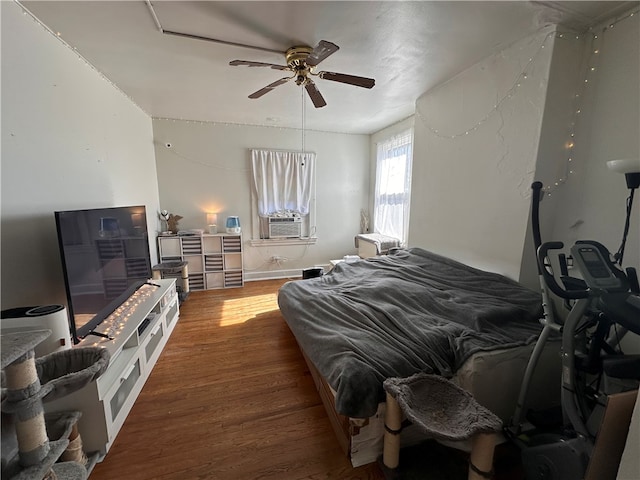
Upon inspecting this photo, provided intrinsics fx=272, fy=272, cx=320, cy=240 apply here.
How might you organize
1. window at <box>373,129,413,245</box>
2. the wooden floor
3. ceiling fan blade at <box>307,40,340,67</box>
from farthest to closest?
window at <box>373,129,413,245</box> < ceiling fan blade at <box>307,40,340,67</box> < the wooden floor

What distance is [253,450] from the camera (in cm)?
145

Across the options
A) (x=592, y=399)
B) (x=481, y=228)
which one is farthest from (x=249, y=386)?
(x=481, y=228)

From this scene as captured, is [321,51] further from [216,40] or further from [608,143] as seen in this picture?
[608,143]

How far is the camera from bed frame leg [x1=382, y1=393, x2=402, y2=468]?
1.25m

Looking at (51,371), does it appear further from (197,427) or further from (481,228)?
(481,228)

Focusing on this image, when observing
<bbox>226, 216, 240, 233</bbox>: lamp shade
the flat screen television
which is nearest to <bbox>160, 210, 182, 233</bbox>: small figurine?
<bbox>226, 216, 240, 233</bbox>: lamp shade

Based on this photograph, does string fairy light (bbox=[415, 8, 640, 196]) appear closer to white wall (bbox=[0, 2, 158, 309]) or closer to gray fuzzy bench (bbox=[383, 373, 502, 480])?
gray fuzzy bench (bbox=[383, 373, 502, 480])

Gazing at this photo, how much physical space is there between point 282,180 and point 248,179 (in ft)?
1.72

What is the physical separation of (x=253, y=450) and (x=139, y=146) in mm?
A: 3412

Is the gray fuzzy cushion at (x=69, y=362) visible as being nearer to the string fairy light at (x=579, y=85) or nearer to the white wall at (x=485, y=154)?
the white wall at (x=485, y=154)

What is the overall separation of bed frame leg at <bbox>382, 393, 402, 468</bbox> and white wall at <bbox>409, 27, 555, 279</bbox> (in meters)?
1.49

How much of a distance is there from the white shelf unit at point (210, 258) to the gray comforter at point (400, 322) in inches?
69.7

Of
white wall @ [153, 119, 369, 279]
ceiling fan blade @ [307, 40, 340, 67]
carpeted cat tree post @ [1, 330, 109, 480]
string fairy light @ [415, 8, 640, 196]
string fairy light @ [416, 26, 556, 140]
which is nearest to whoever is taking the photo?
carpeted cat tree post @ [1, 330, 109, 480]

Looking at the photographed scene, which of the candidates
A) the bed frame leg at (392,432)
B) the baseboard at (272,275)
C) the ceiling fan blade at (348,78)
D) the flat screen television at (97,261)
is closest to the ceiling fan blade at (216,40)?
the ceiling fan blade at (348,78)
